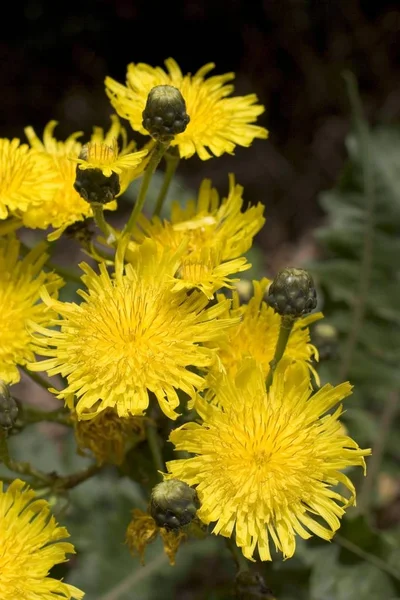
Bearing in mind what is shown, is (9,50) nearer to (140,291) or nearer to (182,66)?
(182,66)

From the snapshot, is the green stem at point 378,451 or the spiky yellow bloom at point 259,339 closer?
the spiky yellow bloom at point 259,339

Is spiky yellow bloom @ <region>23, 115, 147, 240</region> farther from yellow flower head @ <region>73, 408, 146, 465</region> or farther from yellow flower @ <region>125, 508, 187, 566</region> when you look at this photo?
yellow flower @ <region>125, 508, 187, 566</region>

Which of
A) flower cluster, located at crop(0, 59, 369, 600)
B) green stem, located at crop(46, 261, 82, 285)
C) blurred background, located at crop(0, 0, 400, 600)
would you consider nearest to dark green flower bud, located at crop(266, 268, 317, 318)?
flower cluster, located at crop(0, 59, 369, 600)

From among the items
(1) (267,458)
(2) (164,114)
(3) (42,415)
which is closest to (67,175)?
(2) (164,114)

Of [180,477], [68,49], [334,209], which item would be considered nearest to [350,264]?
[334,209]

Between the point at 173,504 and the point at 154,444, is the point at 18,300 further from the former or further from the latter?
the point at 173,504

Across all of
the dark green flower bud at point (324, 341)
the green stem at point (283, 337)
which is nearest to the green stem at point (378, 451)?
the dark green flower bud at point (324, 341)

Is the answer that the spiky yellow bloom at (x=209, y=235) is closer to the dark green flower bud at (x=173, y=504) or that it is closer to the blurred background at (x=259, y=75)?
the dark green flower bud at (x=173, y=504)
